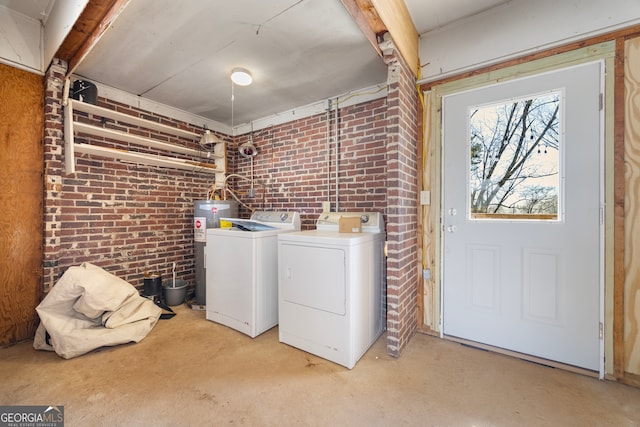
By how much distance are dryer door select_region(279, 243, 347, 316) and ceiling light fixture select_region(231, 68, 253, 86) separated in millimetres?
1691

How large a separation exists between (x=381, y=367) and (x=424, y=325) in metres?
0.75

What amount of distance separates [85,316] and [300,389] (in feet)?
6.52

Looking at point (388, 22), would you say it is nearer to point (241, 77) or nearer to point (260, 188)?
point (241, 77)

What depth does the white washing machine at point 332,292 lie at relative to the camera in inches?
78.4

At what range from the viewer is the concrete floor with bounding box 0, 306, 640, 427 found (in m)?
1.50

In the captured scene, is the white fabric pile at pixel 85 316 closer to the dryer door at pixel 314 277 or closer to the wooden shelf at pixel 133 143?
the wooden shelf at pixel 133 143

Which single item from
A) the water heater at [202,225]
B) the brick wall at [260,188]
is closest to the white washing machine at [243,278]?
the water heater at [202,225]

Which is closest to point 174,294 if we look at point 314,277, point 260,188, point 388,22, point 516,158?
point 260,188

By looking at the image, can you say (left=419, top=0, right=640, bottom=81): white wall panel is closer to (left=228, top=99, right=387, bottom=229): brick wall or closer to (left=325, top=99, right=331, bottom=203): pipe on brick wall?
(left=228, top=99, right=387, bottom=229): brick wall

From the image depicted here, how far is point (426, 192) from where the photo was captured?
2.45 metres

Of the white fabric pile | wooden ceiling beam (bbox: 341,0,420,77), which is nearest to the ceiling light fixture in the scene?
wooden ceiling beam (bbox: 341,0,420,77)

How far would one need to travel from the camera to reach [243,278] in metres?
2.53

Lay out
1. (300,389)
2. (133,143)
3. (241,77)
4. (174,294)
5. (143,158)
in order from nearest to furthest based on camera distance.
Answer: (300,389)
(241,77)
(143,158)
(133,143)
(174,294)

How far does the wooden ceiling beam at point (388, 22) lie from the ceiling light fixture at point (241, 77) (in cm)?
124
